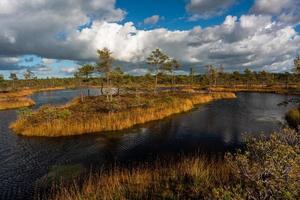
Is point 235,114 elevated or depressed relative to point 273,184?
depressed

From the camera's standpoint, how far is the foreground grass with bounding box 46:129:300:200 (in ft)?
21.2

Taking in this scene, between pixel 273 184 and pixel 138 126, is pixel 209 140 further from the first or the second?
pixel 273 184

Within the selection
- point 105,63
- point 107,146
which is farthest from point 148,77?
point 107,146

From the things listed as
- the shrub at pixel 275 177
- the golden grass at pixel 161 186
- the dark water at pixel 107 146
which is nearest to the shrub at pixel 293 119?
the dark water at pixel 107 146

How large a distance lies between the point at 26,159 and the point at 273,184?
60.7ft

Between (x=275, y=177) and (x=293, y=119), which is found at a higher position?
(x=275, y=177)

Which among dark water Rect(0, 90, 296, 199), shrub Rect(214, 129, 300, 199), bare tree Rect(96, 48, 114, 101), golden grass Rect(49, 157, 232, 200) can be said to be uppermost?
bare tree Rect(96, 48, 114, 101)

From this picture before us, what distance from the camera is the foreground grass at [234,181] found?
6453 millimetres

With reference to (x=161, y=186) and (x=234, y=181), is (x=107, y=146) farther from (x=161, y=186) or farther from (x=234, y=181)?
(x=234, y=181)

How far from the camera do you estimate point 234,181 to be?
33.6 feet

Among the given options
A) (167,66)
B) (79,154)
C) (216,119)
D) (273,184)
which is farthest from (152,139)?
(167,66)

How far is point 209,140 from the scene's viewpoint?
2378cm

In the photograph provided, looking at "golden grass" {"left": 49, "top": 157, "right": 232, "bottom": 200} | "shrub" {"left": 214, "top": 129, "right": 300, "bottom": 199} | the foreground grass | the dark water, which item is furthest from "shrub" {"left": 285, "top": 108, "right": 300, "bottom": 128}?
"shrub" {"left": 214, "top": 129, "right": 300, "bottom": 199}

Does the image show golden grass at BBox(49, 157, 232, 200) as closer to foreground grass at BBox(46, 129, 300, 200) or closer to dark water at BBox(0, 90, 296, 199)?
foreground grass at BBox(46, 129, 300, 200)
